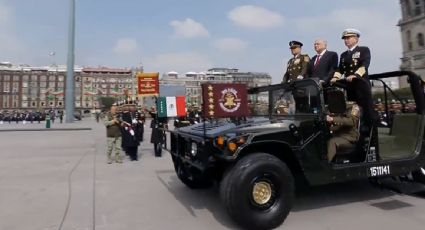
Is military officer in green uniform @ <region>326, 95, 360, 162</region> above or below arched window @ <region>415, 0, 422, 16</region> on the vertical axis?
below

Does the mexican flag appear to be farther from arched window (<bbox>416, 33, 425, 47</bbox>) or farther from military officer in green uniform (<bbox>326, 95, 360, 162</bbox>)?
arched window (<bbox>416, 33, 425, 47</bbox>)

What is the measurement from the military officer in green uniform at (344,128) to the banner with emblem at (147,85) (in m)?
7.78

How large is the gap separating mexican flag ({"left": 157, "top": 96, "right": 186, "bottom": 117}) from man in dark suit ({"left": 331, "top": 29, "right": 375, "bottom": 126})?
222 inches

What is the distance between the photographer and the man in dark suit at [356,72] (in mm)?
5289

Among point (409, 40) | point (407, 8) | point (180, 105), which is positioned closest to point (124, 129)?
point (180, 105)

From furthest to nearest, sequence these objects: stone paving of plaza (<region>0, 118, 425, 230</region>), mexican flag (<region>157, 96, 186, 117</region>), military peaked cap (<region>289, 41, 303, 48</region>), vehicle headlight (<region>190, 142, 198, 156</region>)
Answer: mexican flag (<region>157, 96, 186, 117</region>) → military peaked cap (<region>289, 41, 303, 48</region>) → vehicle headlight (<region>190, 142, 198, 156</region>) → stone paving of plaza (<region>0, 118, 425, 230</region>)

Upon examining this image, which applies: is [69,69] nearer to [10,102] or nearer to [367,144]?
[367,144]

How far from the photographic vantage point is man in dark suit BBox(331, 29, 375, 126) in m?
5.29

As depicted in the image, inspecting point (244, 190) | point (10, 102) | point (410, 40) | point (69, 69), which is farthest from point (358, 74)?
point (10, 102)

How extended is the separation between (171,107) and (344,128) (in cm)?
625

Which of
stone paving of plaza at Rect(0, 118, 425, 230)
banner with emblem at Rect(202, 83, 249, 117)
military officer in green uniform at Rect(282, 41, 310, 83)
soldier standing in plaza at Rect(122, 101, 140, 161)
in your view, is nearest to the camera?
banner with emblem at Rect(202, 83, 249, 117)

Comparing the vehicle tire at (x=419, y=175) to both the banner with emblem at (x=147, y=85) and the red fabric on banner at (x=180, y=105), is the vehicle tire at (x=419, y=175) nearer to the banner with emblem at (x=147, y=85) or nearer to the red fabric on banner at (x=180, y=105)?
the red fabric on banner at (x=180, y=105)

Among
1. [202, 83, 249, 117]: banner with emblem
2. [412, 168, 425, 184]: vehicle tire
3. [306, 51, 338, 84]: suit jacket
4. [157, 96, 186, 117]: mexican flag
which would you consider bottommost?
[412, 168, 425, 184]: vehicle tire

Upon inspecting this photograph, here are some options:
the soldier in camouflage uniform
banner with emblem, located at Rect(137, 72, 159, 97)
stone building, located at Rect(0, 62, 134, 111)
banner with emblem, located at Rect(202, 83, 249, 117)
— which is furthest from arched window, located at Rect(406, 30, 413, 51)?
banner with emblem, located at Rect(202, 83, 249, 117)
